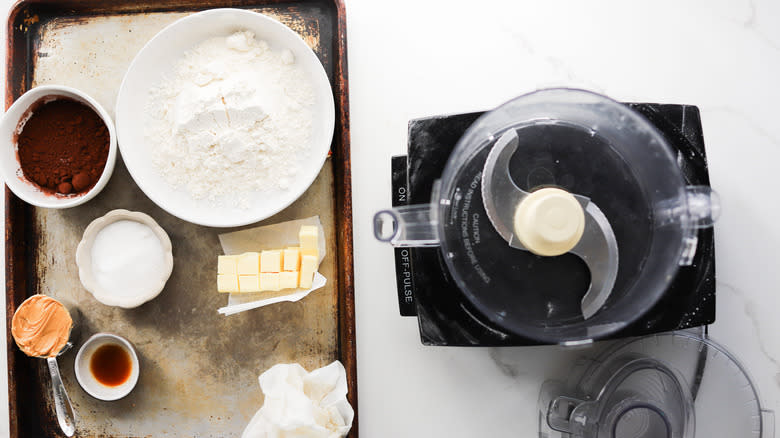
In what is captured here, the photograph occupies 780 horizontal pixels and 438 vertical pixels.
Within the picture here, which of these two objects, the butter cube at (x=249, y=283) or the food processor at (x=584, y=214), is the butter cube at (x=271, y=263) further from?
the food processor at (x=584, y=214)

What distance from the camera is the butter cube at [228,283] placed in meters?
0.98

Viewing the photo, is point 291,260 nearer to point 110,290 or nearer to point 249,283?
point 249,283

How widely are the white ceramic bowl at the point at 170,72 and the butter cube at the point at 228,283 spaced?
10 cm

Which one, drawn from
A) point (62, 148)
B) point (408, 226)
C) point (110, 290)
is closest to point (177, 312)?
point (110, 290)

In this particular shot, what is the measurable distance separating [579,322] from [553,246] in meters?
0.18

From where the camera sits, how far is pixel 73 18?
1067 millimetres

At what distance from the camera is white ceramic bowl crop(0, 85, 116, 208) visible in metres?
0.95

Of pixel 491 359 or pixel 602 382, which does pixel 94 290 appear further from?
pixel 602 382

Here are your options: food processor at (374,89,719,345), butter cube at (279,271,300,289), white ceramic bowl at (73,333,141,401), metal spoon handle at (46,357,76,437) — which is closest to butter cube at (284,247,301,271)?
butter cube at (279,271,300,289)

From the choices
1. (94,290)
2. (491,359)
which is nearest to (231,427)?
(94,290)

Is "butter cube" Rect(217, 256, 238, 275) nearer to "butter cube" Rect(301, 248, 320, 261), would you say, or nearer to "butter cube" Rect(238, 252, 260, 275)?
"butter cube" Rect(238, 252, 260, 275)

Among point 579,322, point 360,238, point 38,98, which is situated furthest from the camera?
point 360,238

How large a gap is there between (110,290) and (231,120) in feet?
1.38

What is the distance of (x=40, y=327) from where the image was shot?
0.96 m
